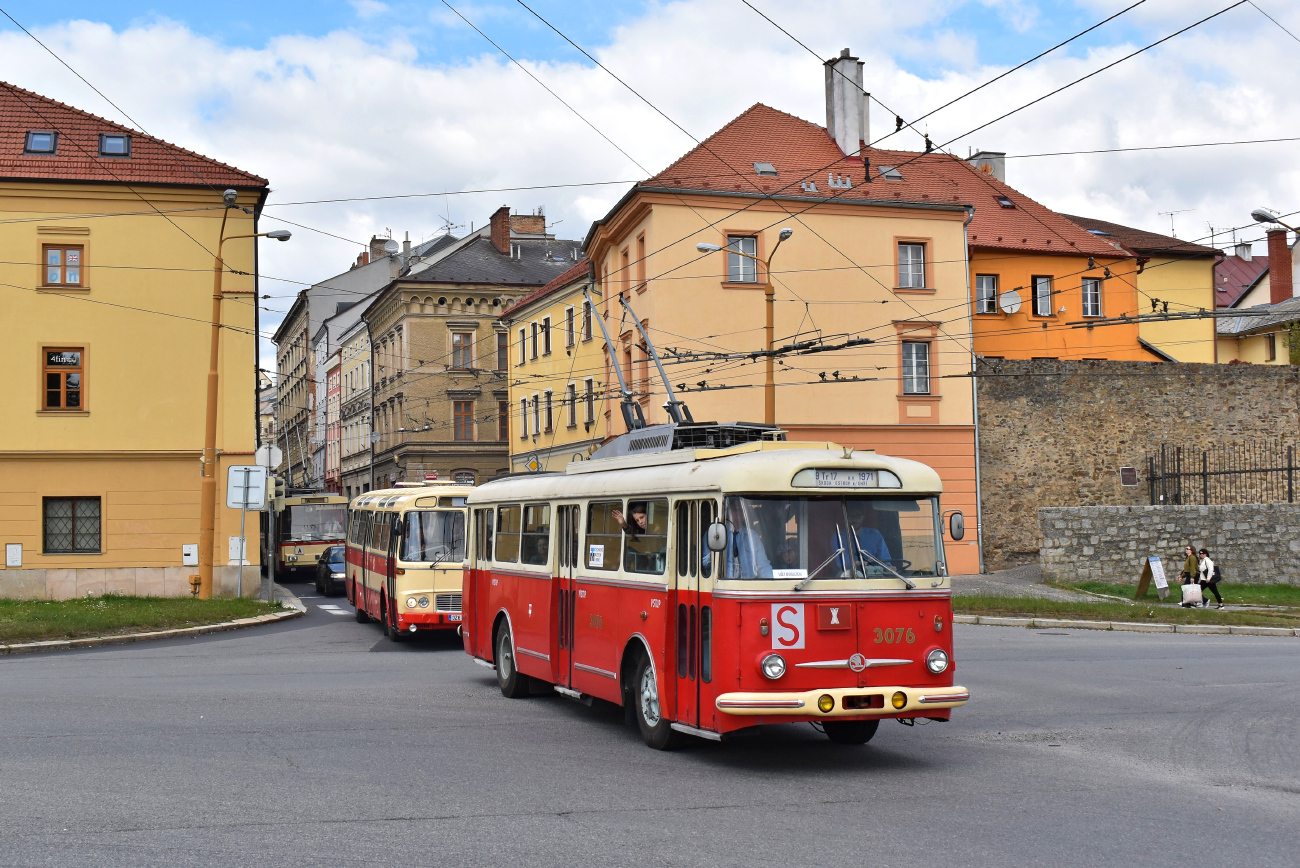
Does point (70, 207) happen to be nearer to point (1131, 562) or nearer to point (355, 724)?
point (355, 724)

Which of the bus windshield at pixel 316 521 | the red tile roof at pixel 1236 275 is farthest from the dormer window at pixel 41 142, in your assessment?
the red tile roof at pixel 1236 275

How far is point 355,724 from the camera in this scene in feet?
39.4

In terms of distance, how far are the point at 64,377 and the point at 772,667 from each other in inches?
1056

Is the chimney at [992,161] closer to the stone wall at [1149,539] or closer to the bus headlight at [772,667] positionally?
the stone wall at [1149,539]

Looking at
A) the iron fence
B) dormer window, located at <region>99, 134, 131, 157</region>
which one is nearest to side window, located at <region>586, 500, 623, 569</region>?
dormer window, located at <region>99, 134, 131, 157</region>

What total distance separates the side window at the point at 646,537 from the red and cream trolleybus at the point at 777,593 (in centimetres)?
2

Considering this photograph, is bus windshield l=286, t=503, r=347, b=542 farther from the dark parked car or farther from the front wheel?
the front wheel

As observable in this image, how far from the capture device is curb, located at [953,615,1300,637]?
78.3 ft

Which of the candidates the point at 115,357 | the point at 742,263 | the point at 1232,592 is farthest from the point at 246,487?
the point at 1232,592

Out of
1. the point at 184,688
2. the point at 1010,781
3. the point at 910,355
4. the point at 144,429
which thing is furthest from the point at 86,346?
the point at 1010,781

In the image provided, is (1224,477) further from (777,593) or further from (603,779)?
(603,779)

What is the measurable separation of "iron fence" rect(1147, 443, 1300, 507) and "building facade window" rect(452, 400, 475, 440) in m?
34.4

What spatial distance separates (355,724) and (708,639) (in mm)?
3890

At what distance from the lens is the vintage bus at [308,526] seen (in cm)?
4347
